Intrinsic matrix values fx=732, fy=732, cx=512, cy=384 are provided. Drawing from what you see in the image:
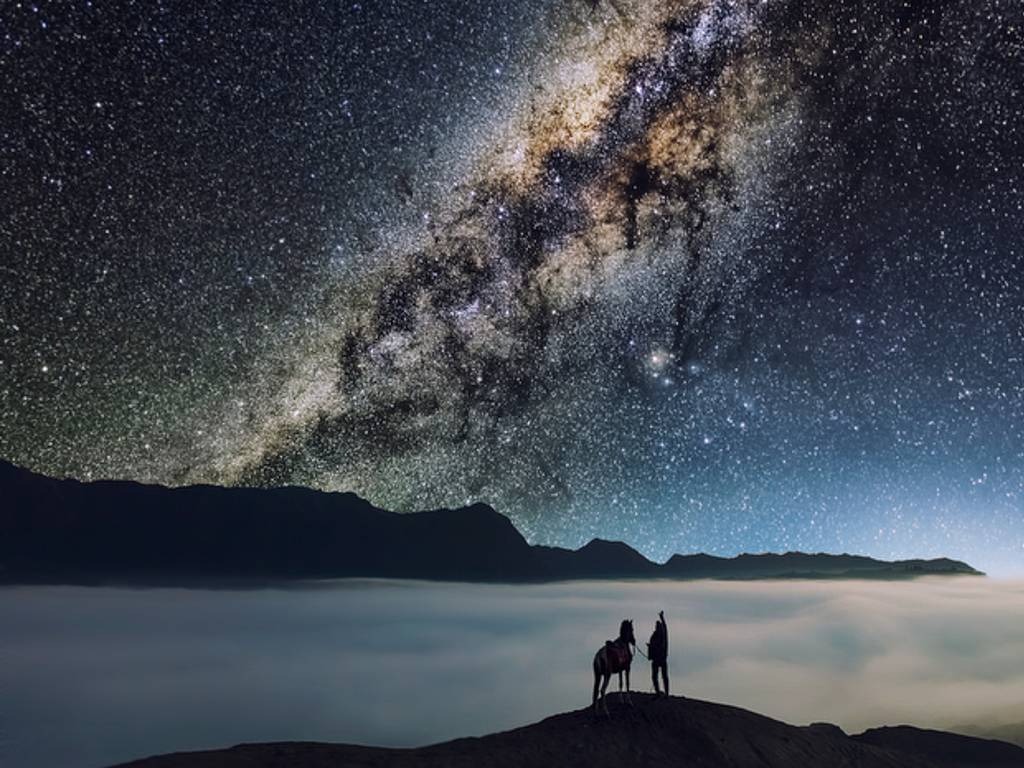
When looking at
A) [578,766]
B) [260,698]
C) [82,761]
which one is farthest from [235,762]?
[260,698]

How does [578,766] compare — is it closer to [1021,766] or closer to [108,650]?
[1021,766]

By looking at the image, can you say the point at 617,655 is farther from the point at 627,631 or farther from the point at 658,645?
the point at 658,645

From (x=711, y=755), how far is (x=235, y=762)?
10.2 m

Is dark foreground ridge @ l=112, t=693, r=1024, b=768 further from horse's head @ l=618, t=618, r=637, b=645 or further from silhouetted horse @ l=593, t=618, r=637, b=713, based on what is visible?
horse's head @ l=618, t=618, r=637, b=645

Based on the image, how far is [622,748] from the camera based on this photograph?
1591 cm

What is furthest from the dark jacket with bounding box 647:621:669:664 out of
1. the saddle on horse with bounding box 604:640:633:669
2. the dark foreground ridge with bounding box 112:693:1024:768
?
the dark foreground ridge with bounding box 112:693:1024:768

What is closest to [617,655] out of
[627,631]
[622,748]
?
[627,631]

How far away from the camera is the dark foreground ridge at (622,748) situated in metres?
14.4

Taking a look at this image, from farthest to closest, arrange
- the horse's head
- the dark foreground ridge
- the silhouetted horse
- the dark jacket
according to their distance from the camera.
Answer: the dark jacket
the horse's head
the silhouetted horse
the dark foreground ridge

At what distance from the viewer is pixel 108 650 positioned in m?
185

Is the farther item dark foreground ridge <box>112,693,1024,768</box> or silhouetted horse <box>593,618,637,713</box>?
silhouetted horse <box>593,618,637,713</box>

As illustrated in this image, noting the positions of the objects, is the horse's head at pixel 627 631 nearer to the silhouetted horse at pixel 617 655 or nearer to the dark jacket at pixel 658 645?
the silhouetted horse at pixel 617 655

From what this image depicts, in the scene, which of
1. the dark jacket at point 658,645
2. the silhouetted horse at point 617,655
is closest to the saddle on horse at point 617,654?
the silhouetted horse at point 617,655

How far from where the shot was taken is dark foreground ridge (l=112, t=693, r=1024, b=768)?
14.4 m
